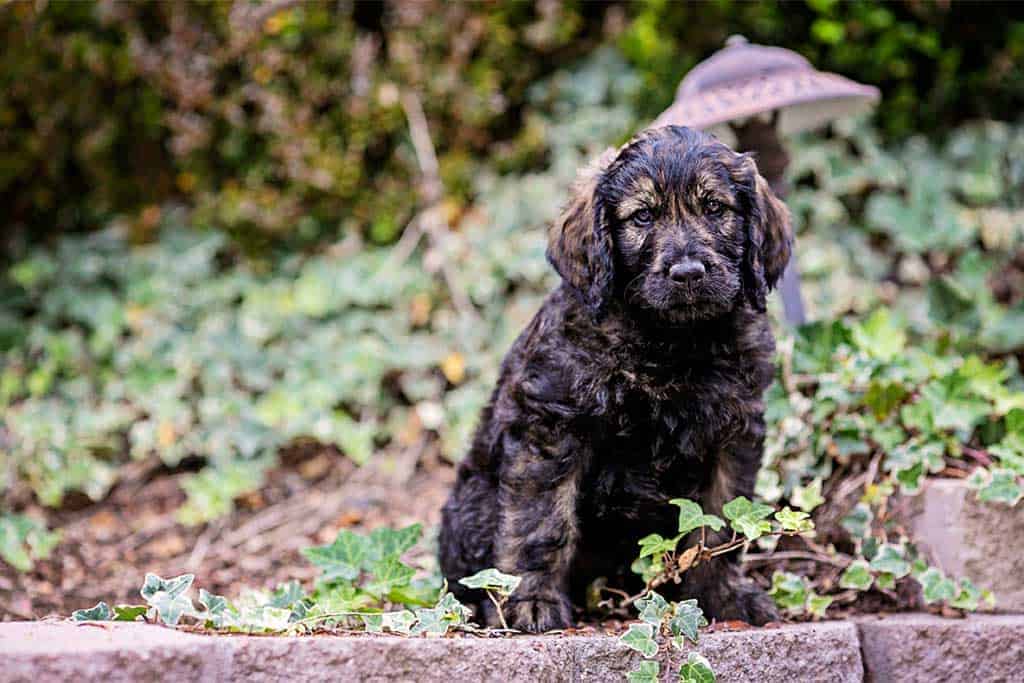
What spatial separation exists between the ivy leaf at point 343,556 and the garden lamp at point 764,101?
1727 mm

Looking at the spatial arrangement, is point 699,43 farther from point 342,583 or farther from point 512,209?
point 342,583

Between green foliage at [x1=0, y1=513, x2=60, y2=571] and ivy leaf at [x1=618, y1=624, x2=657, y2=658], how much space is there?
3.05 metres

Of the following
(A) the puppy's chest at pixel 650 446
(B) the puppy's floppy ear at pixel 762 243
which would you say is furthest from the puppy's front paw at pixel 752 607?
(B) the puppy's floppy ear at pixel 762 243

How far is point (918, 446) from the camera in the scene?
418cm

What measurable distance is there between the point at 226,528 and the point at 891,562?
3.45 m

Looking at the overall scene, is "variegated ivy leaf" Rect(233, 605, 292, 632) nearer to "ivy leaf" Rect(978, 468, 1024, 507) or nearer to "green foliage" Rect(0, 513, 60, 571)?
"green foliage" Rect(0, 513, 60, 571)

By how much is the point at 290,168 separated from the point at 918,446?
14.6 ft

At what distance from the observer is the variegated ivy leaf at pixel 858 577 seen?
12.6ft

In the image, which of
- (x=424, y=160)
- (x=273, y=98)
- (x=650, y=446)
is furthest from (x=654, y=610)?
(x=273, y=98)

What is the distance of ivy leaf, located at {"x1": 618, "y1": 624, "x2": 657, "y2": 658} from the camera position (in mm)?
2870

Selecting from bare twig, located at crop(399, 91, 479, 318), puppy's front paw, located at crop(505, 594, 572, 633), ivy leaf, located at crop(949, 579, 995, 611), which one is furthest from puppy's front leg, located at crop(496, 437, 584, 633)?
bare twig, located at crop(399, 91, 479, 318)

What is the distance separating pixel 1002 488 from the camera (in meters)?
3.73

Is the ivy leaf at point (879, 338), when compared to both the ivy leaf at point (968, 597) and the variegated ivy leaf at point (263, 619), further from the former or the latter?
the variegated ivy leaf at point (263, 619)

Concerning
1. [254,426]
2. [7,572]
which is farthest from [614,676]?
[254,426]
